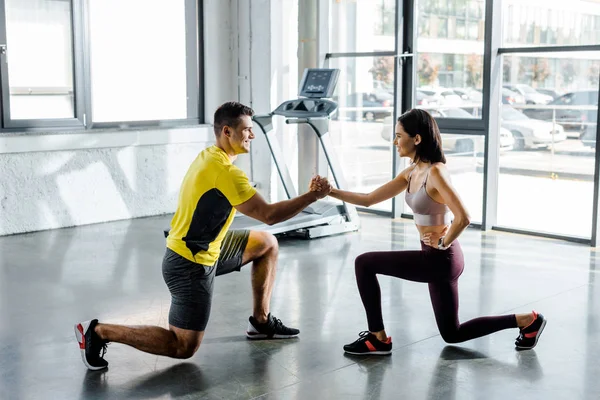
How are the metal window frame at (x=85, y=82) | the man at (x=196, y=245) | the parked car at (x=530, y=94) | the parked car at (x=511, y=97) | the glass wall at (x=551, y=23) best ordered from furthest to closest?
1. the metal window frame at (x=85, y=82)
2. the parked car at (x=511, y=97)
3. the parked car at (x=530, y=94)
4. the glass wall at (x=551, y=23)
5. the man at (x=196, y=245)

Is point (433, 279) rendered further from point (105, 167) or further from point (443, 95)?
point (105, 167)

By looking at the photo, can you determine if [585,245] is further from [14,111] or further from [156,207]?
[14,111]

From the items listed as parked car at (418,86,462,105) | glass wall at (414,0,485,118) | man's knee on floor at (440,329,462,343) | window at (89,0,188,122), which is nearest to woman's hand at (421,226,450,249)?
man's knee on floor at (440,329,462,343)

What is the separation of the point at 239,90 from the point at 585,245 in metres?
4.01

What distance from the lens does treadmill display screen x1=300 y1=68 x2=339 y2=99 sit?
6.34m

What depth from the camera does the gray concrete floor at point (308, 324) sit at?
328 cm

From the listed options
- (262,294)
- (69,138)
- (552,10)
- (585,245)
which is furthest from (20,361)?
(552,10)

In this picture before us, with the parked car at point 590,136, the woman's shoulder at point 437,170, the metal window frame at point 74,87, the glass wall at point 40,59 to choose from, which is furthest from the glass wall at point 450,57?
the woman's shoulder at point 437,170

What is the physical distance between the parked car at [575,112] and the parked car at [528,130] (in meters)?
0.08

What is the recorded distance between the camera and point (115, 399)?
3137 mm

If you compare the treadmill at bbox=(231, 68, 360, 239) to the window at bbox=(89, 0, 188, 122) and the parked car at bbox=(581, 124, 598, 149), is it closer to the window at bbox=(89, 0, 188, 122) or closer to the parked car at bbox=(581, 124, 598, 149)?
the window at bbox=(89, 0, 188, 122)

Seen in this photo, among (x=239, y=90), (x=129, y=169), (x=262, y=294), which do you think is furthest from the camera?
(x=239, y=90)

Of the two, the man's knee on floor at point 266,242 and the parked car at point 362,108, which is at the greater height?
the parked car at point 362,108

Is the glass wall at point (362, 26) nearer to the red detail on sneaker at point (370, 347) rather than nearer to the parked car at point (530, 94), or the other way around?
the parked car at point (530, 94)
